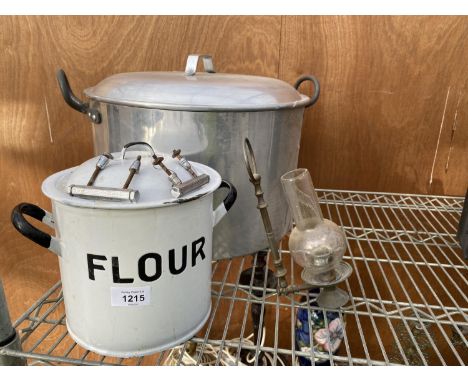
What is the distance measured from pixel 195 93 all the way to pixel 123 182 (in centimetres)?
19

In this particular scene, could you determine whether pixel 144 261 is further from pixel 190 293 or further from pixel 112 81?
pixel 112 81

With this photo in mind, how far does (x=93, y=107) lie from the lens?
59 cm

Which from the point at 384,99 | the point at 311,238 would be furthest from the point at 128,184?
the point at 384,99

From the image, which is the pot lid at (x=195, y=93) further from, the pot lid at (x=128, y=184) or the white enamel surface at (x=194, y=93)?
the pot lid at (x=128, y=184)

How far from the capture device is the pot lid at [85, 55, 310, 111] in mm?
513

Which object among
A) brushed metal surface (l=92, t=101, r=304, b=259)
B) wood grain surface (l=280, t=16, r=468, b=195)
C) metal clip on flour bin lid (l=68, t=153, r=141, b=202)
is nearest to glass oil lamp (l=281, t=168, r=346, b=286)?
brushed metal surface (l=92, t=101, r=304, b=259)

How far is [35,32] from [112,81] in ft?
1.45

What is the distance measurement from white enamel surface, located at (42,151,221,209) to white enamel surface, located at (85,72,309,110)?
0.38 ft

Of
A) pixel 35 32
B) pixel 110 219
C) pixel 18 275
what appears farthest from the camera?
pixel 18 275

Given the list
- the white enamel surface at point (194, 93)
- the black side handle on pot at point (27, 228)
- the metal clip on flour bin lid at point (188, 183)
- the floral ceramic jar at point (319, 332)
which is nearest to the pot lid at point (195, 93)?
the white enamel surface at point (194, 93)

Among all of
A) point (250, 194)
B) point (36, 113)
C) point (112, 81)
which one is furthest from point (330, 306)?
point (36, 113)

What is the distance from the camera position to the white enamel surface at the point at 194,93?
51cm

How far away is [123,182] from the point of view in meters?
0.39

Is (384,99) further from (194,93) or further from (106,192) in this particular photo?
(106,192)
